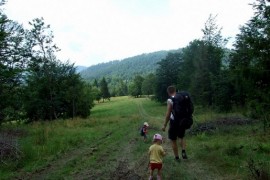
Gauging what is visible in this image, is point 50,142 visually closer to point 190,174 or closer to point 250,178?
point 190,174

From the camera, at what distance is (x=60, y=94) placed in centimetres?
4603

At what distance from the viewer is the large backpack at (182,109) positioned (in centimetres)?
1057

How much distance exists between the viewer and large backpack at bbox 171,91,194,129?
10570 mm

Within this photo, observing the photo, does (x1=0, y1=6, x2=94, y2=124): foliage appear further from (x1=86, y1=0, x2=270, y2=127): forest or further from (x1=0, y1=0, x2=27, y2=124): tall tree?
(x1=86, y1=0, x2=270, y2=127): forest

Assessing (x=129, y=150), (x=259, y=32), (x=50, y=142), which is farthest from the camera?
(x=50, y=142)

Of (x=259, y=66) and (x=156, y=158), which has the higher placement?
(x=259, y=66)

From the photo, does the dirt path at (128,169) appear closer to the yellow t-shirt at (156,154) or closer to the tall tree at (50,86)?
the yellow t-shirt at (156,154)

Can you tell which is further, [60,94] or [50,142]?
[60,94]

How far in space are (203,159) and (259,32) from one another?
14.5 feet

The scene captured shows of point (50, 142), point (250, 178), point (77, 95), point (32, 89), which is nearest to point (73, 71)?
point (77, 95)

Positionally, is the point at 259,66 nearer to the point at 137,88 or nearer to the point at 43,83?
the point at 43,83

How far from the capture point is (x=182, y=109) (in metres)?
10.6

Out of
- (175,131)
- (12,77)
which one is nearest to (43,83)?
(12,77)

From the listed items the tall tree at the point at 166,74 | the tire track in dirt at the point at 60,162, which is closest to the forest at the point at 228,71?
the tall tree at the point at 166,74
